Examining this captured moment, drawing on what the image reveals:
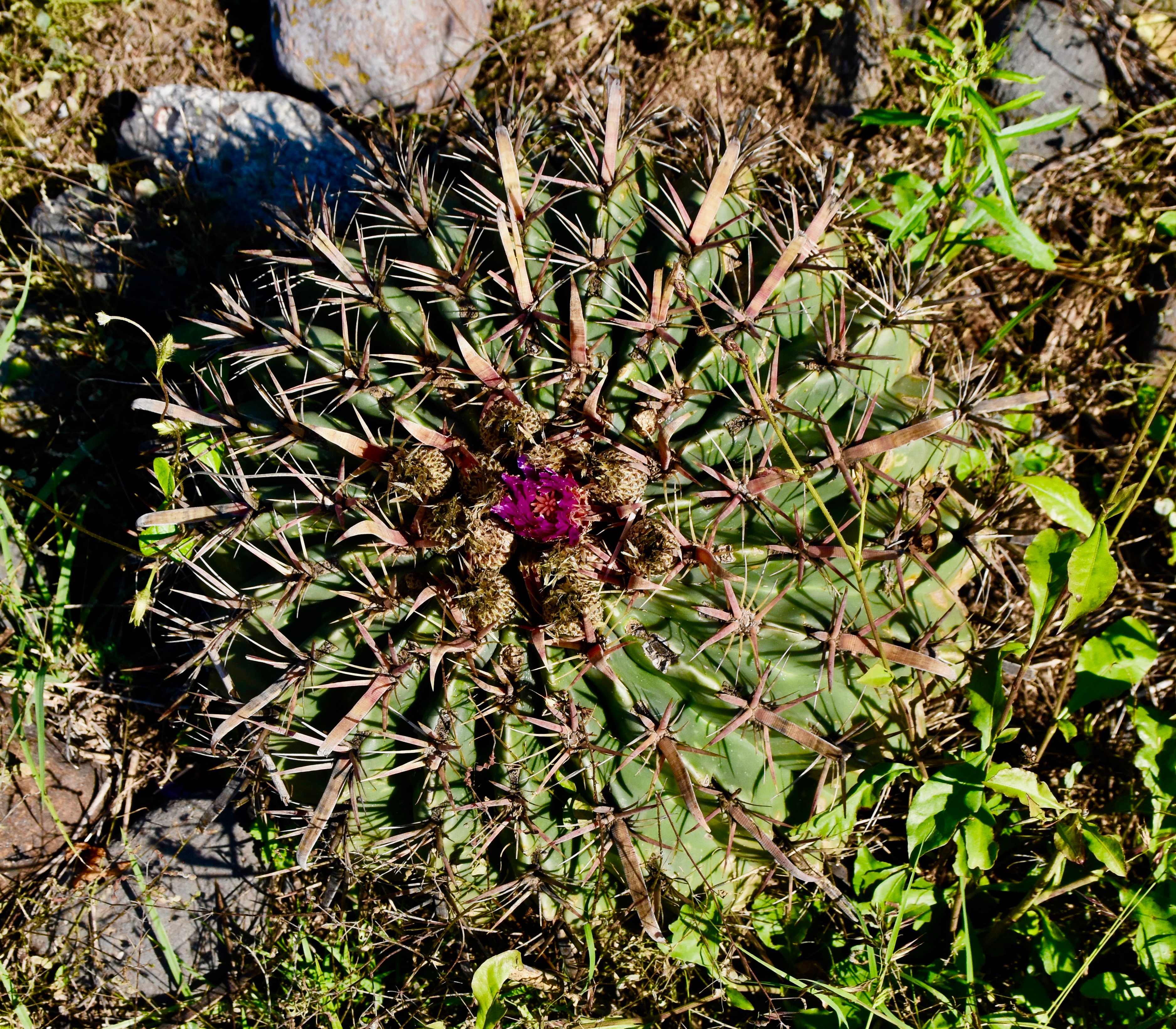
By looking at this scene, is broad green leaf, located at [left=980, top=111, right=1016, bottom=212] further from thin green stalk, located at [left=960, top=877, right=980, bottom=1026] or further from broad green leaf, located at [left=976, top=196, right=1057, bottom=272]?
thin green stalk, located at [left=960, top=877, right=980, bottom=1026]

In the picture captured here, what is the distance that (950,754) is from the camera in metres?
2.79

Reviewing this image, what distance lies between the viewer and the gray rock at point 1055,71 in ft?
12.9

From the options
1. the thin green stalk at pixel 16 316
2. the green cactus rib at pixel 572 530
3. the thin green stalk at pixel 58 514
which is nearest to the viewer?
the green cactus rib at pixel 572 530

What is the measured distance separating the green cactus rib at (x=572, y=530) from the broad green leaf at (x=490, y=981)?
26 centimetres

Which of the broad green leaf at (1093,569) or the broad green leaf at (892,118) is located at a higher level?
the broad green leaf at (892,118)

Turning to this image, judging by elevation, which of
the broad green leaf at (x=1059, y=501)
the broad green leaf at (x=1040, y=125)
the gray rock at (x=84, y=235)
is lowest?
the broad green leaf at (x=1059, y=501)

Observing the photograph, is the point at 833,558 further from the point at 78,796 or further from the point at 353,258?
the point at 78,796

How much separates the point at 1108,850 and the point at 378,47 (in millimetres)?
4087

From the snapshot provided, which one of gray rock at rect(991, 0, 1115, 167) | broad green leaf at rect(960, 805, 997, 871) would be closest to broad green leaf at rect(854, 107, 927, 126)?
gray rock at rect(991, 0, 1115, 167)

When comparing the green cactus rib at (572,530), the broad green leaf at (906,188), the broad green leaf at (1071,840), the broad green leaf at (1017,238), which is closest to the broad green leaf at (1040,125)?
the broad green leaf at (1017,238)

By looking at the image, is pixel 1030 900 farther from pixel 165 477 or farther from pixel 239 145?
pixel 239 145

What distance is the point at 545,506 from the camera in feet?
7.52

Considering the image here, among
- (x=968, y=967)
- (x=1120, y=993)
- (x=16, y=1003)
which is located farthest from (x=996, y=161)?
(x=16, y=1003)

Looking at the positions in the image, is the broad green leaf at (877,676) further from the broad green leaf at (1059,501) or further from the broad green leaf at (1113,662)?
the broad green leaf at (1113,662)
